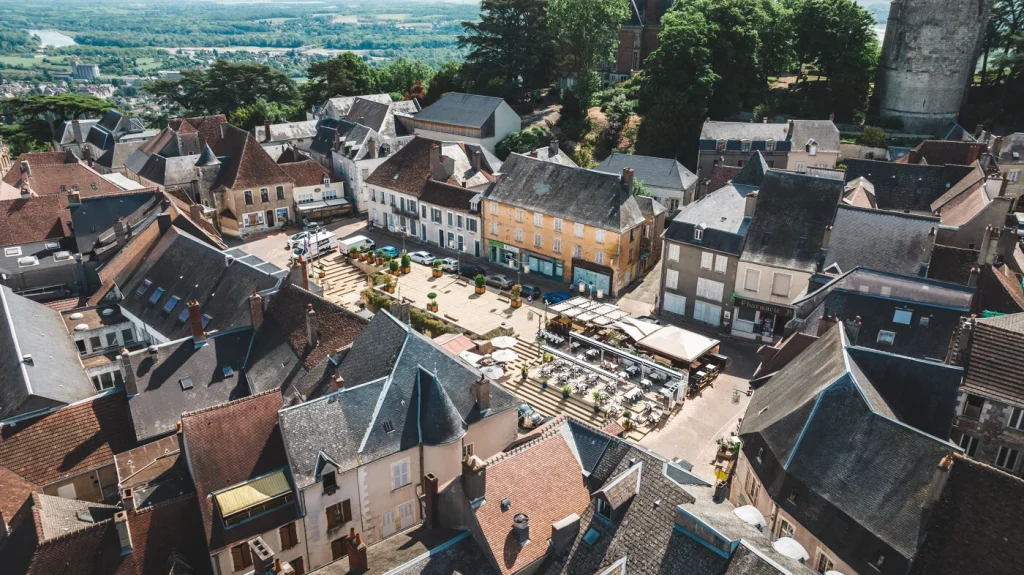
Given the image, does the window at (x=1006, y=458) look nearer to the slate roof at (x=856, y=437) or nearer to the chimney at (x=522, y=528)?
the slate roof at (x=856, y=437)

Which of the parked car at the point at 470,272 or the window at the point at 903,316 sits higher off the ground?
the window at the point at 903,316

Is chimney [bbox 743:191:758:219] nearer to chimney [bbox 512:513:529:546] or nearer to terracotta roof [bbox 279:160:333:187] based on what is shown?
chimney [bbox 512:513:529:546]

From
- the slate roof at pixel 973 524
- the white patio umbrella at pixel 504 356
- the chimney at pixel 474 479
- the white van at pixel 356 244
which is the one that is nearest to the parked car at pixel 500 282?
the white patio umbrella at pixel 504 356

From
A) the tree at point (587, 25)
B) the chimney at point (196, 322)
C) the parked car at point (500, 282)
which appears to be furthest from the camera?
the tree at point (587, 25)

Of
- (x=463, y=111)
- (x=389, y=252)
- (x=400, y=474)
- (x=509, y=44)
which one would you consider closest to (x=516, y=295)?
(x=389, y=252)

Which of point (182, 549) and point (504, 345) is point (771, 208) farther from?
point (182, 549)

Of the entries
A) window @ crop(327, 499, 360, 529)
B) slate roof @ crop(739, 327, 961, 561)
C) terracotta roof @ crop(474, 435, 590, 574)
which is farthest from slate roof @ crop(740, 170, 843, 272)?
window @ crop(327, 499, 360, 529)
